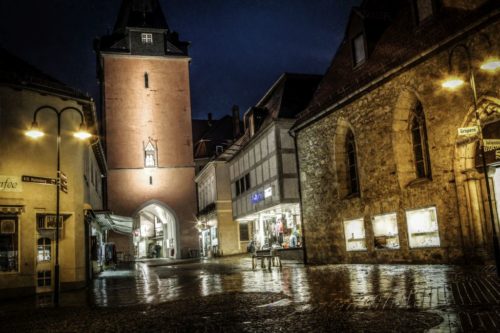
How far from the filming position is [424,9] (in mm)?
17453

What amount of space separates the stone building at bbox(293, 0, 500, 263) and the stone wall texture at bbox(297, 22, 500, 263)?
0.12 feet

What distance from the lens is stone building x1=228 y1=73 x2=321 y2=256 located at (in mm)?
29891

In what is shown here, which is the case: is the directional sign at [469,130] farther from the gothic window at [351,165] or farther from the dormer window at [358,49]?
the gothic window at [351,165]

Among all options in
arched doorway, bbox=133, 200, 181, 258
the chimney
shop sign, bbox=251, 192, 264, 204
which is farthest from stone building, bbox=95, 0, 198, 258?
shop sign, bbox=251, 192, 264, 204

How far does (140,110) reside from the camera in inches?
1930

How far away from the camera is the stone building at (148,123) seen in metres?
48.0

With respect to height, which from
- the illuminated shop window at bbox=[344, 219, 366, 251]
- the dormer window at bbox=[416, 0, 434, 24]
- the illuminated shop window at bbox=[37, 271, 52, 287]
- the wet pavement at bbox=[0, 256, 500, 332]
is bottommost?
the wet pavement at bbox=[0, 256, 500, 332]

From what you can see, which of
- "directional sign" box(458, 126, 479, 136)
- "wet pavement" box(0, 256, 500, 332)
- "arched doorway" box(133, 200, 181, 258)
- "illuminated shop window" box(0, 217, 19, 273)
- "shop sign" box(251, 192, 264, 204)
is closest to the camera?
"wet pavement" box(0, 256, 500, 332)

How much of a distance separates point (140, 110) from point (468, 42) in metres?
38.5

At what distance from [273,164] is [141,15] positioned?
28559 mm

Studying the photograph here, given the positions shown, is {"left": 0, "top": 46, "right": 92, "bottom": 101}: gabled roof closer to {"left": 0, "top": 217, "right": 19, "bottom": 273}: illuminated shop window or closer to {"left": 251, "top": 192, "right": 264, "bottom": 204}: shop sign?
{"left": 0, "top": 217, "right": 19, "bottom": 273}: illuminated shop window

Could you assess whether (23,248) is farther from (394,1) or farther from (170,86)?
(170,86)

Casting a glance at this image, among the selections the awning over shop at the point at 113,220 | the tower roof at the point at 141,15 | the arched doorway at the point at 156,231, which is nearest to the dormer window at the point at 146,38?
the tower roof at the point at 141,15

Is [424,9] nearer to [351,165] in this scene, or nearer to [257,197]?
[351,165]
